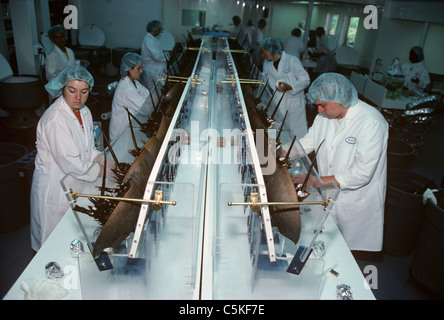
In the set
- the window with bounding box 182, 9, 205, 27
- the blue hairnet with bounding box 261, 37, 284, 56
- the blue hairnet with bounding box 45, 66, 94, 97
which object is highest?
the window with bounding box 182, 9, 205, 27

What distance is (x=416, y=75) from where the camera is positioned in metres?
5.91

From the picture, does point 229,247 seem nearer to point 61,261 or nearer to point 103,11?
point 61,261

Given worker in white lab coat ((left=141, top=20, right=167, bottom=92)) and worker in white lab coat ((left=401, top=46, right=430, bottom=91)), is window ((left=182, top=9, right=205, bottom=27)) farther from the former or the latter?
worker in white lab coat ((left=401, top=46, right=430, bottom=91))

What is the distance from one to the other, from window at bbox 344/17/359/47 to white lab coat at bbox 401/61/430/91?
4571mm

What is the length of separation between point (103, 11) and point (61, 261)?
891 centimetres

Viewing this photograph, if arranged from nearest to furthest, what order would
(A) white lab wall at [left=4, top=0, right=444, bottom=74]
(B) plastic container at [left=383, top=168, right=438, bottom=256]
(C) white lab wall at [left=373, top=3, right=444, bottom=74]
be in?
1. (B) plastic container at [left=383, top=168, right=438, bottom=256]
2. (A) white lab wall at [left=4, top=0, right=444, bottom=74]
3. (C) white lab wall at [left=373, top=3, right=444, bottom=74]

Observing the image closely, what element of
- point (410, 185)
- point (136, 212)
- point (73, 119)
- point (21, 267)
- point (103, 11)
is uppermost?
point (103, 11)

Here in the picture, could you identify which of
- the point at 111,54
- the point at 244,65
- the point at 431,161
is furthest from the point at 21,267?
the point at 111,54

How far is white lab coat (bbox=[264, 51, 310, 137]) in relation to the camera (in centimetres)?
420

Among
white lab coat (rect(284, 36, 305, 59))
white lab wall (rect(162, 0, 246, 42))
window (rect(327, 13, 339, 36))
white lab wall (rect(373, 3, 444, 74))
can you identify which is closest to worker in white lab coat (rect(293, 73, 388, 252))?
white lab coat (rect(284, 36, 305, 59))

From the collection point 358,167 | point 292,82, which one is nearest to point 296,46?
point 292,82

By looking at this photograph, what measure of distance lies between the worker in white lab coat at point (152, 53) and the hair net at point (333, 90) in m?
3.64

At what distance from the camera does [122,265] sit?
1433 millimetres

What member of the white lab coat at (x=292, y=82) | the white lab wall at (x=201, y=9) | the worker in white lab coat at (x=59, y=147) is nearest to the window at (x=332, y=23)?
the white lab wall at (x=201, y=9)
